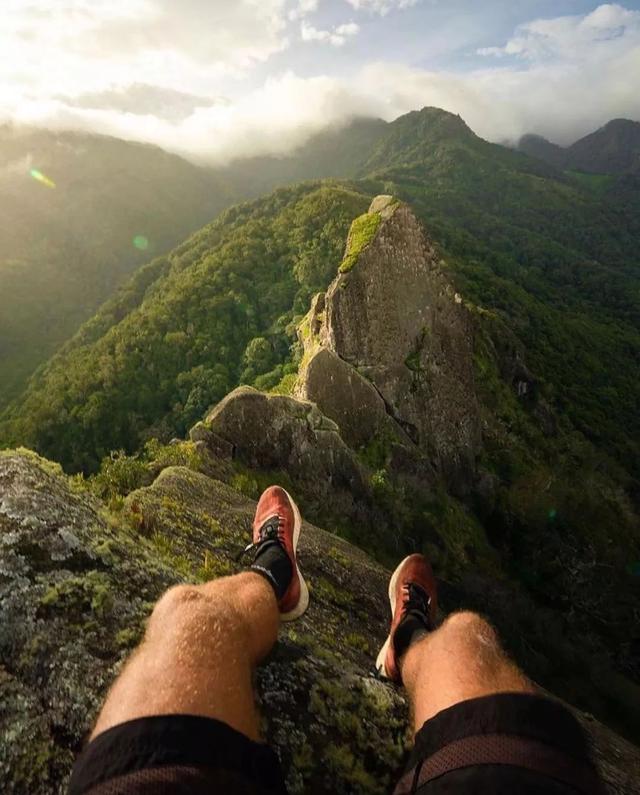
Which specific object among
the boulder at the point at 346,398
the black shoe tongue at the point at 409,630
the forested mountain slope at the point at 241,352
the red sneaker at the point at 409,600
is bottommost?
the forested mountain slope at the point at 241,352

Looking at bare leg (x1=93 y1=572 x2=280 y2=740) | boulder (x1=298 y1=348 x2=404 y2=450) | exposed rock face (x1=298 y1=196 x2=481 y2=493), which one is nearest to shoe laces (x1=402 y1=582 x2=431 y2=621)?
bare leg (x1=93 y1=572 x2=280 y2=740)

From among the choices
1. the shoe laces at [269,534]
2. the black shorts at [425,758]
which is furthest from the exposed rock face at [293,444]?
the black shorts at [425,758]

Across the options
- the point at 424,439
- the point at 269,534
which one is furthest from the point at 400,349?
the point at 269,534

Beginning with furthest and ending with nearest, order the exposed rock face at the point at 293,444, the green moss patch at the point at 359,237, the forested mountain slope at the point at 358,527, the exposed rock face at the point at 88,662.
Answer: the green moss patch at the point at 359,237 < the exposed rock face at the point at 293,444 < the forested mountain slope at the point at 358,527 < the exposed rock face at the point at 88,662

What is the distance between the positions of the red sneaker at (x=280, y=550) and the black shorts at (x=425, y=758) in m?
2.11

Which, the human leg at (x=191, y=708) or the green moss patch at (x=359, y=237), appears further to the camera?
the green moss patch at (x=359, y=237)

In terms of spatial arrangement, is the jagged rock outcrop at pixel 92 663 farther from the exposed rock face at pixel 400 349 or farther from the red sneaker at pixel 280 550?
the exposed rock face at pixel 400 349

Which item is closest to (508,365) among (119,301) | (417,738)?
(417,738)

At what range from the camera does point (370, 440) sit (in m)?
20.5

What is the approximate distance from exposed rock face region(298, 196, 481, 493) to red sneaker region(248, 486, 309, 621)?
12643mm

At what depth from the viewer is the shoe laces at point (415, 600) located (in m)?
5.30

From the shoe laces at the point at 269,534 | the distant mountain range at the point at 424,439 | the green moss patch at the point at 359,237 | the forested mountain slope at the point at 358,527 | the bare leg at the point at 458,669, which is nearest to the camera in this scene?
the bare leg at the point at 458,669

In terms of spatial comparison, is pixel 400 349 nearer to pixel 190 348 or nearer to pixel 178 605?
pixel 178 605

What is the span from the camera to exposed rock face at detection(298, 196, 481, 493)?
2070cm
